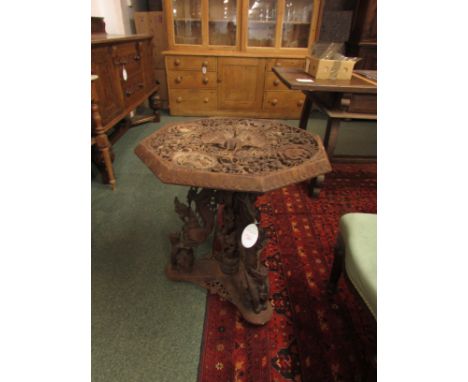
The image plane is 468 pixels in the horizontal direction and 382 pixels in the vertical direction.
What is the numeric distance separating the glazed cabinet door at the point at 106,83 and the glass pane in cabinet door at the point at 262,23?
1.83 meters

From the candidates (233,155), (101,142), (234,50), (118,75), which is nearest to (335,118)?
(233,155)

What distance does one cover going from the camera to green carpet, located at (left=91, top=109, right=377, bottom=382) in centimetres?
97

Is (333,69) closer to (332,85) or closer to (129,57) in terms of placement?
(332,85)

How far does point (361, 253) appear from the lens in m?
0.85

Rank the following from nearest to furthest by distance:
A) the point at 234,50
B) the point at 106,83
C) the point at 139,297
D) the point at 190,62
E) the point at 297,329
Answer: the point at 297,329
the point at 139,297
the point at 106,83
the point at 190,62
the point at 234,50

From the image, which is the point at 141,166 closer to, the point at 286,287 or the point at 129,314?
the point at 129,314

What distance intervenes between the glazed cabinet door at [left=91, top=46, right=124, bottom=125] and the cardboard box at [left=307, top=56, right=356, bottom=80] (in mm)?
1385

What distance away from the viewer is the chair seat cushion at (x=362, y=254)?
30.1 inches

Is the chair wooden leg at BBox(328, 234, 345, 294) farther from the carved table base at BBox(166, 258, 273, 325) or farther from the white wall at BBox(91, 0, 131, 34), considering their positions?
the white wall at BBox(91, 0, 131, 34)

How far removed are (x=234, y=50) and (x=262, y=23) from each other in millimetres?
429

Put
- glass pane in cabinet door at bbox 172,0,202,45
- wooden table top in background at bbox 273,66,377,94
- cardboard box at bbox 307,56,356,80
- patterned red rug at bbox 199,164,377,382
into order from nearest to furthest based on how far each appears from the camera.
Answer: patterned red rug at bbox 199,164,377,382, wooden table top in background at bbox 273,66,377,94, cardboard box at bbox 307,56,356,80, glass pane in cabinet door at bbox 172,0,202,45

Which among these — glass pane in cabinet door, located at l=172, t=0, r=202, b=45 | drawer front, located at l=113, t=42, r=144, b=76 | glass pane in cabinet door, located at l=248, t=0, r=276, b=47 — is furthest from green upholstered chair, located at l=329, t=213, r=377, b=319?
glass pane in cabinet door, located at l=172, t=0, r=202, b=45

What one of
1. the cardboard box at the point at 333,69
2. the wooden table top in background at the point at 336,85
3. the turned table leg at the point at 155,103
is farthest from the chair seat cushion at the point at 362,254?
the turned table leg at the point at 155,103
